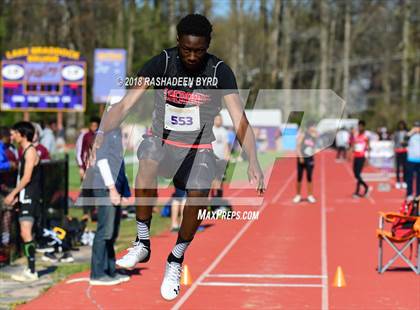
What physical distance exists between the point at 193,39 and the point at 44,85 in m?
22.9

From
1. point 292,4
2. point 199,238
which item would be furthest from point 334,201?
point 292,4

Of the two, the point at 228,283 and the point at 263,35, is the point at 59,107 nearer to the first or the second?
the point at 228,283

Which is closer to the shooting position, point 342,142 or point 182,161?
point 182,161

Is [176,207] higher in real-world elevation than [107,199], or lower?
lower

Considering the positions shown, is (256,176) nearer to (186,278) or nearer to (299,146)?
(186,278)

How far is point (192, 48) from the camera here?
5.74 meters

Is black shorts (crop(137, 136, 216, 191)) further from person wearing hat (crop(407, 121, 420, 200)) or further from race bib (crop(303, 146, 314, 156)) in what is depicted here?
race bib (crop(303, 146, 314, 156))

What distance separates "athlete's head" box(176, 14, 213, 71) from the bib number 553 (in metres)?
0.39

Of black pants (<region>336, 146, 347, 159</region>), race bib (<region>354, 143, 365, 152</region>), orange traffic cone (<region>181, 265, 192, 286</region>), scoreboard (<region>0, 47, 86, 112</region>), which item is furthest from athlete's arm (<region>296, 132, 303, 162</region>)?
black pants (<region>336, 146, 347, 159</region>)

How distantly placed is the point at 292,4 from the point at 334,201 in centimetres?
4242

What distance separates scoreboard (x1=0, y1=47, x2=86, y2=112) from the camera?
91.6 ft

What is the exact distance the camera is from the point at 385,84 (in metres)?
71.2

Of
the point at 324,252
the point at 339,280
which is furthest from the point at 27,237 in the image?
the point at 324,252

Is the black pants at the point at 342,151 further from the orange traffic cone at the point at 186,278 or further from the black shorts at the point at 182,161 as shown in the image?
the black shorts at the point at 182,161
